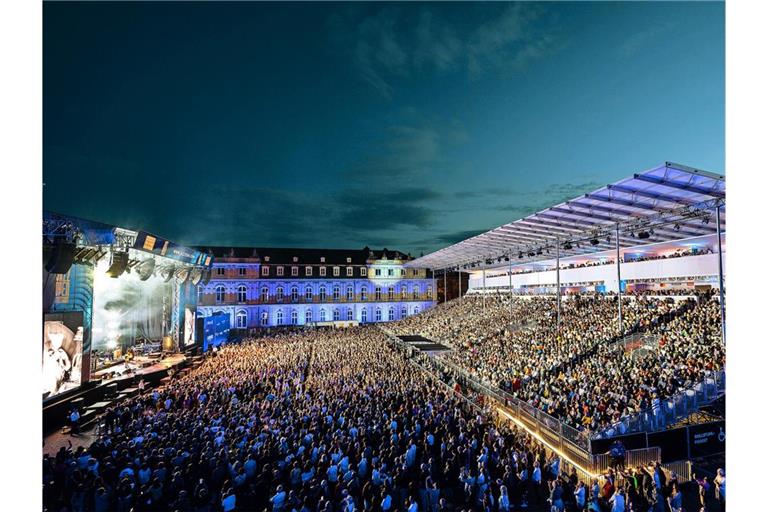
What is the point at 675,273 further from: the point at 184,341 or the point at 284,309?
the point at 284,309

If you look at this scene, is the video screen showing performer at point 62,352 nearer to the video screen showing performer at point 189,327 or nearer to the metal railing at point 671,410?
the video screen showing performer at point 189,327

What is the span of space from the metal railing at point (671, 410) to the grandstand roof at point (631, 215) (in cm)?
701

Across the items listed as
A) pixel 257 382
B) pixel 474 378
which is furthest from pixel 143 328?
pixel 474 378

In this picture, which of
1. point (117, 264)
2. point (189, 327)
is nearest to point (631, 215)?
point (117, 264)

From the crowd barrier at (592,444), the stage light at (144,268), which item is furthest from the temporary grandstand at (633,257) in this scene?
the stage light at (144,268)

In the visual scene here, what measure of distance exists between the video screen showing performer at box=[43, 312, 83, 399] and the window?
37923 mm

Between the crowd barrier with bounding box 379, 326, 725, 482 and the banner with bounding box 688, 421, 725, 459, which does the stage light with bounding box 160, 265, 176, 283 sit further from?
the banner with bounding box 688, 421, 725, 459

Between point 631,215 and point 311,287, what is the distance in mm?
46804

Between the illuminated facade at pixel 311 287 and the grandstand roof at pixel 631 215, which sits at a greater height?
the grandstand roof at pixel 631 215

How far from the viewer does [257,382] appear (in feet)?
59.7

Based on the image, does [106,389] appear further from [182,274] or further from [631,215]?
[631,215]

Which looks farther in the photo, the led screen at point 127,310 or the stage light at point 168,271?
the stage light at point 168,271

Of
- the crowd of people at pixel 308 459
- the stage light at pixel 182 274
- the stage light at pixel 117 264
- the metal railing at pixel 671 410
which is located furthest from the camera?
the stage light at pixel 182 274

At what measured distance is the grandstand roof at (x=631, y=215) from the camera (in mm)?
14117
